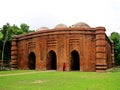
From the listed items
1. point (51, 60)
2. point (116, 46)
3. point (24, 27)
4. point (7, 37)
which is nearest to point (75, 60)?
point (51, 60)

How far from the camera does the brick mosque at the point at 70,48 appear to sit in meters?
21.4

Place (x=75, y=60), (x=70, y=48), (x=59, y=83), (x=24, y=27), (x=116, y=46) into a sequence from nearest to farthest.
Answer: (x=59, y=83), (x=70, y=48), (x=75, y=60), (x=24, y=27), (x=116, y=46)

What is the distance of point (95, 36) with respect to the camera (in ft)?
72.0

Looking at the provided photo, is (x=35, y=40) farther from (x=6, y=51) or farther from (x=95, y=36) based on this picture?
(x=6, y=51)

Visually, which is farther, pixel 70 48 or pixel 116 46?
pixel 116 46

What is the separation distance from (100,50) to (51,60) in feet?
16.0

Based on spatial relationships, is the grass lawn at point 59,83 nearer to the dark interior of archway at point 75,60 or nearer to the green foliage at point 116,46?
the dark interior of archway at point 75,60

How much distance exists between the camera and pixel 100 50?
21.3 m

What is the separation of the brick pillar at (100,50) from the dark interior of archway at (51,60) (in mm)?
4436

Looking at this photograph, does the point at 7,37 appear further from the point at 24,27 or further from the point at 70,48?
the point at 70,48

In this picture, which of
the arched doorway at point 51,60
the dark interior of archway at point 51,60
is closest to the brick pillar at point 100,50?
the arched doorway at point 51,60

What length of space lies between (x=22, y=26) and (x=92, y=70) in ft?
69.3

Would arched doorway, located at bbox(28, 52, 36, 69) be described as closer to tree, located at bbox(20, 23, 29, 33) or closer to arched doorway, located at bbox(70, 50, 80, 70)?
arched doorway, located at bbox(70, 50, 80, 70)

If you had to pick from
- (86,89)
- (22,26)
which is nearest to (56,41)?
(86,89)
